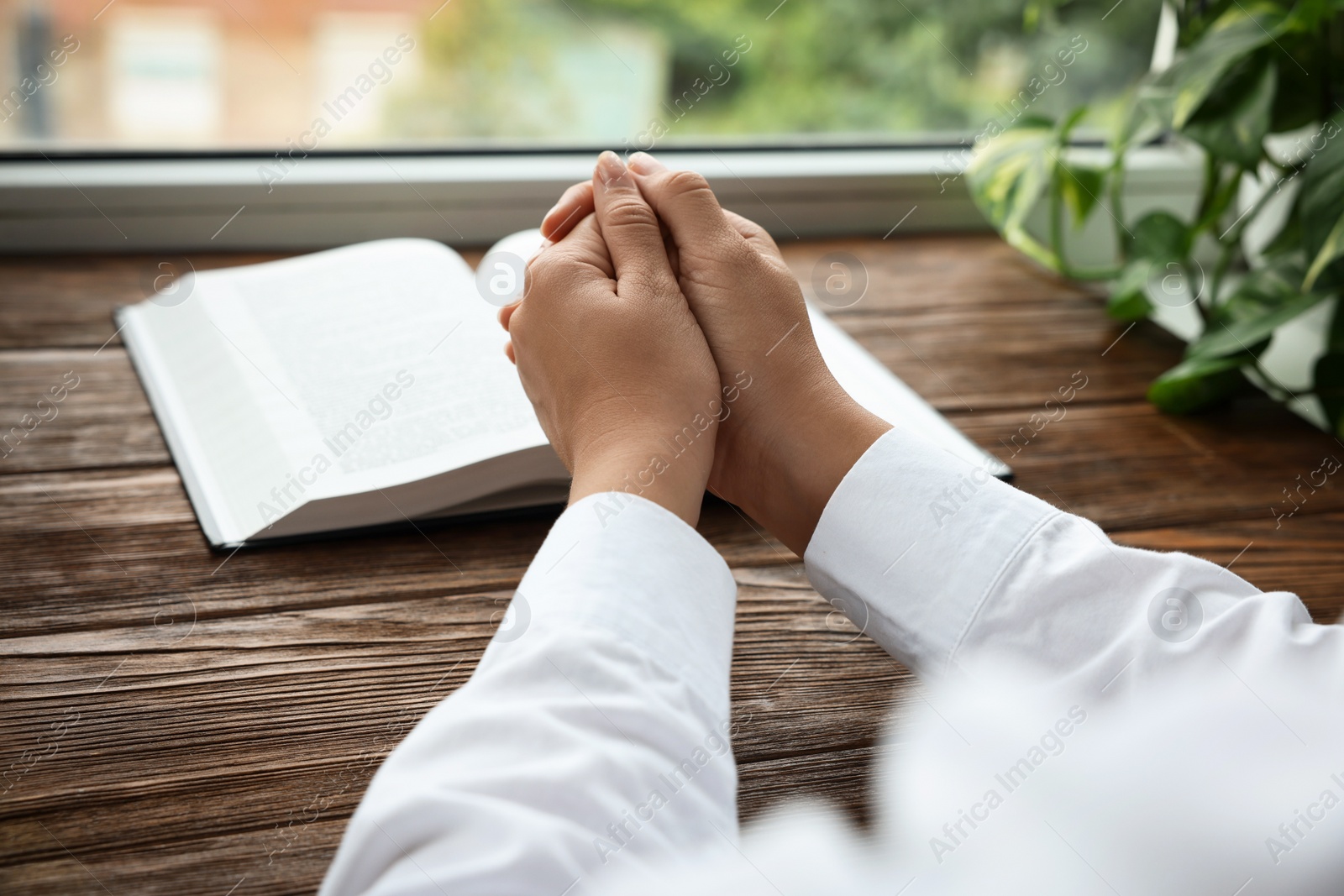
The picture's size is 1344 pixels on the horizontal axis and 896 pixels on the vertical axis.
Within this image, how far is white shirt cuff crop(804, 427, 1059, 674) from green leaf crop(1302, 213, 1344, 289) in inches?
15.7

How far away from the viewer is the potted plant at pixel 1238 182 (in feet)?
2.62

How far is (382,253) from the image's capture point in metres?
0.85

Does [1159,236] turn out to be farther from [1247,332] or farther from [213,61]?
[213,61]

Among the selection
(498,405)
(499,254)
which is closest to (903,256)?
(499,254)

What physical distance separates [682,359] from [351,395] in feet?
0.81

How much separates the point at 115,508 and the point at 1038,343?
773 millimetres

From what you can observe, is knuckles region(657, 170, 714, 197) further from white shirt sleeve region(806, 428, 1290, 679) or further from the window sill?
the window sill

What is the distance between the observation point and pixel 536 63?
5.36 meters

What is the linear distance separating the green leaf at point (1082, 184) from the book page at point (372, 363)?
1.97 ft

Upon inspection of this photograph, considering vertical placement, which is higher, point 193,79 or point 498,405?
point 498,405

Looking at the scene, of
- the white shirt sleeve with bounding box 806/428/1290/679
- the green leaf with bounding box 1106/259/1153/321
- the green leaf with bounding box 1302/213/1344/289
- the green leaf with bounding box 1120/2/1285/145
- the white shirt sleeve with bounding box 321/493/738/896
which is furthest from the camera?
the green leaf with bounding box 1106/259/1153/321

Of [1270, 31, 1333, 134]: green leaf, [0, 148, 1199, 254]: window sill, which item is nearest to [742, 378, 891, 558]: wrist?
[1270, 31, 1333, 134]: green leaf

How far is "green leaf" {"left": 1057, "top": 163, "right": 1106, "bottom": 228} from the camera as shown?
1023 millimetres

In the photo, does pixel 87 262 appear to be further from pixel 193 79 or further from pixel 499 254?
pixel 193 79
